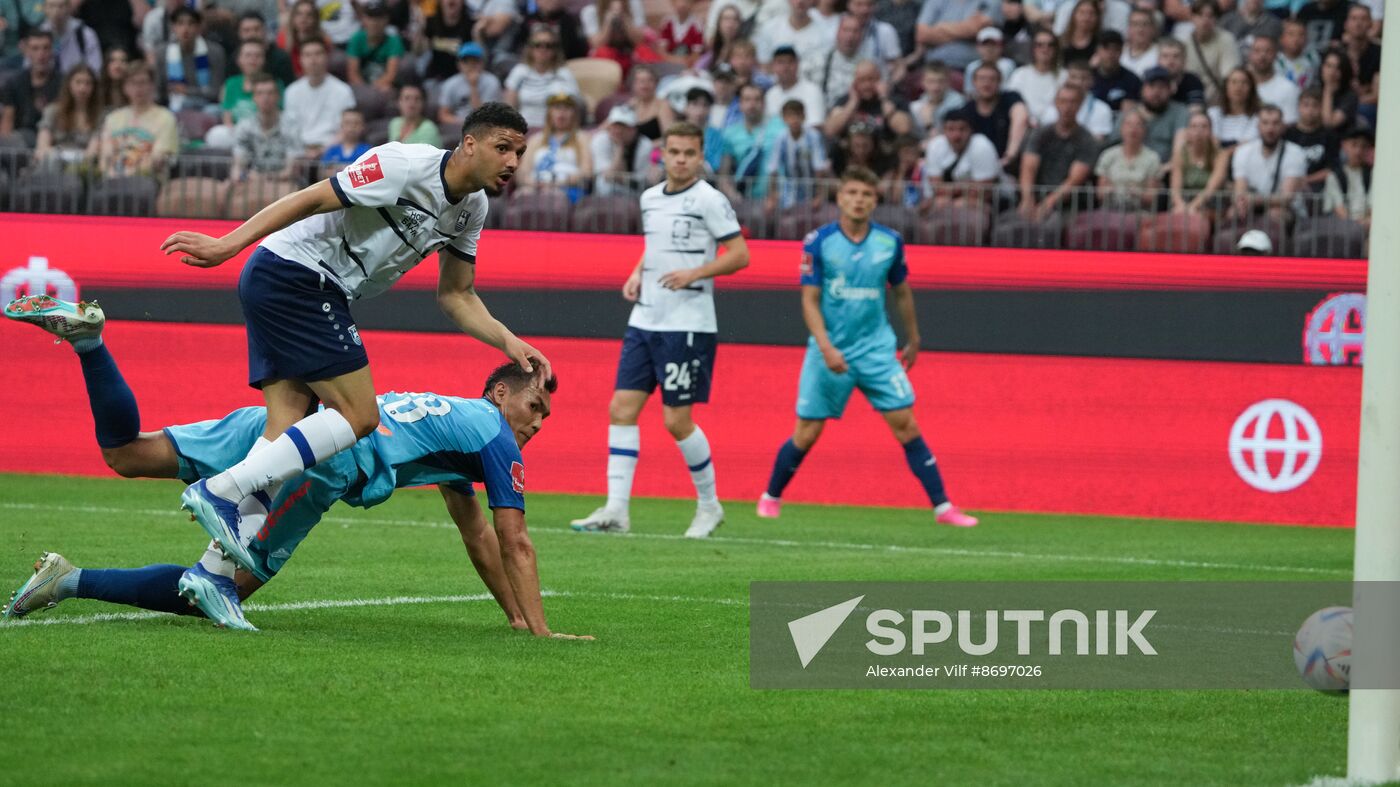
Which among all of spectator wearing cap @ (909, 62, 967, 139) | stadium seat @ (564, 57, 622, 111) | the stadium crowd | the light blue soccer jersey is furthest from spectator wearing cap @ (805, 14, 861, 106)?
the light blue soccer jersey

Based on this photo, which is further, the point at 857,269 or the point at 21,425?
the point at 21,425

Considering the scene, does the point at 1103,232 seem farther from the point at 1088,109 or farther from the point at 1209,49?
the point at 1209,49

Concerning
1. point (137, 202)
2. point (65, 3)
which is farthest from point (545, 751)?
point (65, 3)

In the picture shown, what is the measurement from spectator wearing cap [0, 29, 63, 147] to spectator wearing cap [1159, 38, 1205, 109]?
10.2 meters

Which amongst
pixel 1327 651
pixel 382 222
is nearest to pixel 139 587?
pixel 382 222

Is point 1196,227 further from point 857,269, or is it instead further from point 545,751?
point 545,751

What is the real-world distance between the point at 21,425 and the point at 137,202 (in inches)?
81.1

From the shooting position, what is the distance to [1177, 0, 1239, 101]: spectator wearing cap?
16.2 meters

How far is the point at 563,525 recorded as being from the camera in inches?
480

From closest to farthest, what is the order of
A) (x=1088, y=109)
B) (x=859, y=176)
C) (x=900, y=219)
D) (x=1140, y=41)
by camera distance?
(x=859, y=176), (x=900, y=219), (x=1088, y=109), (x=1140, y=41)

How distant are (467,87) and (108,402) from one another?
11128 millimetres

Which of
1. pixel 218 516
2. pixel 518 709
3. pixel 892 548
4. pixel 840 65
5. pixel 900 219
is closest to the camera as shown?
pixel 518 709

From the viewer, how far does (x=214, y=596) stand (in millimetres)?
6629

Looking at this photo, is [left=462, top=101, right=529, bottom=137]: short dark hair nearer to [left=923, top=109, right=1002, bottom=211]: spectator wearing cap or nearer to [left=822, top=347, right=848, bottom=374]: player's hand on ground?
[left=822, top=347, right=848, bottom=374]: player's hand on ground
